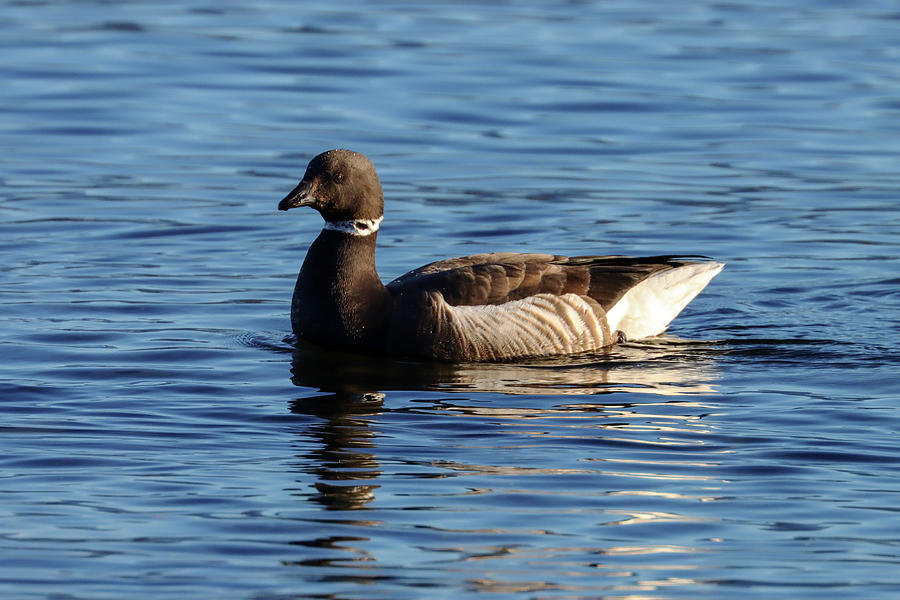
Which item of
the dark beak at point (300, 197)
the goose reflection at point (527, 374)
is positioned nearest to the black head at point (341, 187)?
the dark beak at point (300, 197)

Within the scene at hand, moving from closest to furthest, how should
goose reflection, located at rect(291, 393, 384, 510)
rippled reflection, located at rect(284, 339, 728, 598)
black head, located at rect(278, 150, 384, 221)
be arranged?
rippled reflection, located at rect(284, 339, 728, 598)
goose reflection, located at rect(291, 393, 384, 510)
black head, located at rect(278, 150, 384, 221)

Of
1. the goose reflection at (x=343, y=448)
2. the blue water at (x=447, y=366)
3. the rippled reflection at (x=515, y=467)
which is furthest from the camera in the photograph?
the goose reflection at (x=343, y=448)

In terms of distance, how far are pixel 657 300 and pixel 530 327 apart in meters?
1.35

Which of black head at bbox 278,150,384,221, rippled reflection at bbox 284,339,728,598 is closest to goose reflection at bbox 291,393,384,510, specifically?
rippled reflection at bbox 284,339,728,598

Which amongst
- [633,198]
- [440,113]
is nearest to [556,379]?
[633,198]

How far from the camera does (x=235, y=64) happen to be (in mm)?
24594

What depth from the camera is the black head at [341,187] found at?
12570mm

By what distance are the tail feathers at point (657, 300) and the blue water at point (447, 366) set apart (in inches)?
7.2

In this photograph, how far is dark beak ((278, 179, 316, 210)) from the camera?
12367 mm

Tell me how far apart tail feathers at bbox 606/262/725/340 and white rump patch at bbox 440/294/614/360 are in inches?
9.9

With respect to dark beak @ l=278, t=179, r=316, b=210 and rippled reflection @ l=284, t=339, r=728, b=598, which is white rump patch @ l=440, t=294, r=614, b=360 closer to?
rippled reflection @ l=284, t=339, r=728, b=598

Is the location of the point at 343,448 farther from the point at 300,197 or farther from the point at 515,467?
the point at 300,197

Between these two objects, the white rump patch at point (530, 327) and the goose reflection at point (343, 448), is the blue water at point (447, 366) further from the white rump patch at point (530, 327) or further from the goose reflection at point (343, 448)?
the white rump patch at point (530, 327)

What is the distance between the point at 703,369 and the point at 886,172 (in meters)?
7.86
